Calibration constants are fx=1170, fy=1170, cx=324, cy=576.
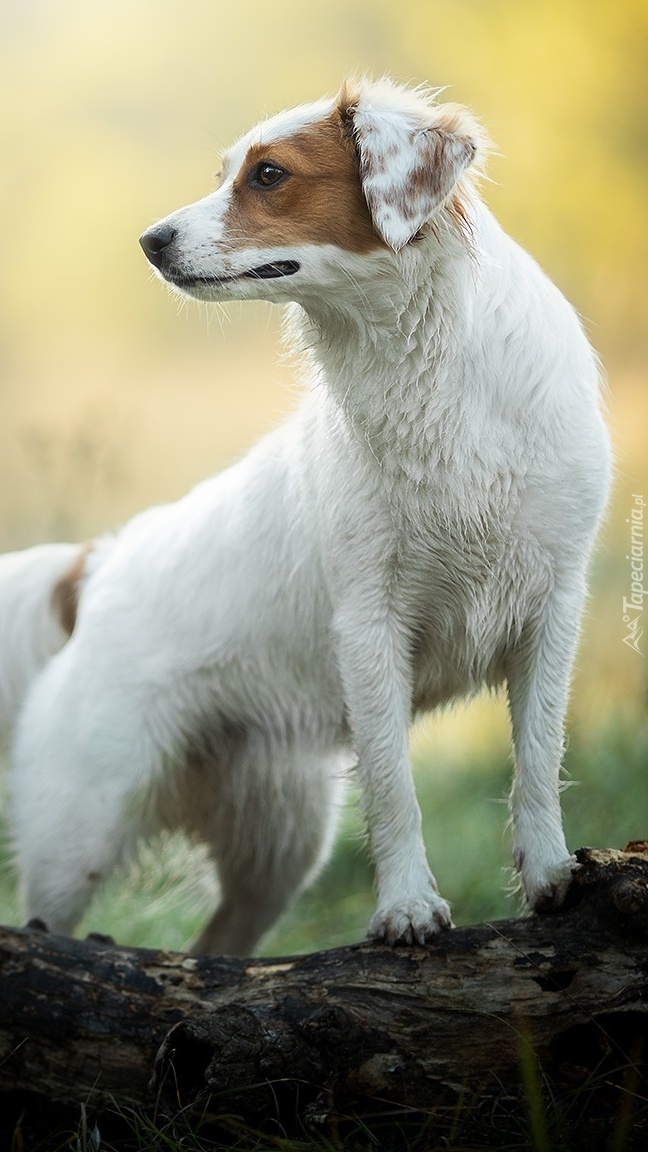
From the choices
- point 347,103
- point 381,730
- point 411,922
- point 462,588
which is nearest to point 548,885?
point 411,922

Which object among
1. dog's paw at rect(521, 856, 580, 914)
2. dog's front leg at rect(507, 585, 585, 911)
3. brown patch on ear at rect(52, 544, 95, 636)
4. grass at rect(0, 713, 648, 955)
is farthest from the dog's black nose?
grass at rect(0, 713, 648, 955)

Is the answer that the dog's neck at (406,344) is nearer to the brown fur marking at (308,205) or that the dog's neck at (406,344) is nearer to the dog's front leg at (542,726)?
the brown fur marking at (308,205)

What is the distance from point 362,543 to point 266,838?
1.15m

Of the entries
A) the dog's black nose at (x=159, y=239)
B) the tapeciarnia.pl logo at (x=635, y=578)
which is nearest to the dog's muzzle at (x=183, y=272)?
the dog's black nose at (x=159, y=239)

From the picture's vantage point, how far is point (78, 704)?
311cm

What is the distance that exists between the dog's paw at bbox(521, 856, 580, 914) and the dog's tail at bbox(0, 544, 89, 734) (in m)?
1.61

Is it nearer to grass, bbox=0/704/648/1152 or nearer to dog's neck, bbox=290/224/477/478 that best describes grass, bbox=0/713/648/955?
grass, bbox=0/704/648/1152

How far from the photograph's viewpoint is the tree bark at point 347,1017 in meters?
2.11

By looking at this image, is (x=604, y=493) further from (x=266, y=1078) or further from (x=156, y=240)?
(x=266, y=1078)

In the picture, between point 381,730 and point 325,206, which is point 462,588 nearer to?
point 381,730

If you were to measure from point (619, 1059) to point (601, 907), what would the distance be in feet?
0.86

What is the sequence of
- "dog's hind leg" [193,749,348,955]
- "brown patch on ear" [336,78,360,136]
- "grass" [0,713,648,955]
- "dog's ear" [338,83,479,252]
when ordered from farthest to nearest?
"grass" [0,713,648,955] < "dog's hind leg" [193,749,348,955] < "brown patch on ear" [336,78,360,136] < "dog's ear" [338,83,479,252]

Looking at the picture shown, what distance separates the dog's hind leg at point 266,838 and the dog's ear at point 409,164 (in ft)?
4.79

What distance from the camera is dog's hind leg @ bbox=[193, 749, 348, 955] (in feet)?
10.5
